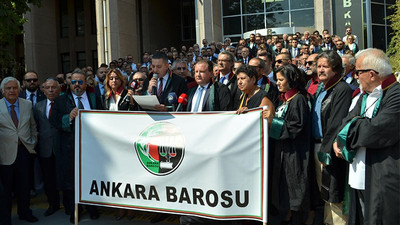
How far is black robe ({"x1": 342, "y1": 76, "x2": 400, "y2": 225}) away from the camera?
3555mm

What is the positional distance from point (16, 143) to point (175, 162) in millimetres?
2598

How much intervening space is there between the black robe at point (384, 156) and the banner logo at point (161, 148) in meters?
2.11

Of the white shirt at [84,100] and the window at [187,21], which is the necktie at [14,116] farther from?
the window at [187,21]

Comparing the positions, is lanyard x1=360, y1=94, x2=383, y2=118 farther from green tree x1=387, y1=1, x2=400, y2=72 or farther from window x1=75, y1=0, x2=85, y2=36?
window x1=75, y1=0, x2=85, y2=36

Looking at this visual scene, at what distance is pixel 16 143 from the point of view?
19.5 feet

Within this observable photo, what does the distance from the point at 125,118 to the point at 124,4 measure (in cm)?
2160

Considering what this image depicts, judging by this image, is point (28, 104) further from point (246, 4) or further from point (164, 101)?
point (246, 4)

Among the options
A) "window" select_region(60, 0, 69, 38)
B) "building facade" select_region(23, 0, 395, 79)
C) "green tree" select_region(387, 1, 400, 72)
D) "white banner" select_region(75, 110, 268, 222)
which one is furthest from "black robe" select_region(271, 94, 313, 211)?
"window" select_region(60, 0, 69, 38)

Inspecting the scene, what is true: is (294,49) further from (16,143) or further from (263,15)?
(16,143)

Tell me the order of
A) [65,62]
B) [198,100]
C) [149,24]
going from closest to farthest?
[198,100] → [149,24] → [65,62]

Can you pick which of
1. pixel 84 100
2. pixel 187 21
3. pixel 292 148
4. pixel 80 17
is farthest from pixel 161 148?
pixel 80 17

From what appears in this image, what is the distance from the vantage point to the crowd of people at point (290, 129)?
3.70 metres

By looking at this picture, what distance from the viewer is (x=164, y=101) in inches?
236

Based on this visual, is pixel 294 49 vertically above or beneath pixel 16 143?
above
